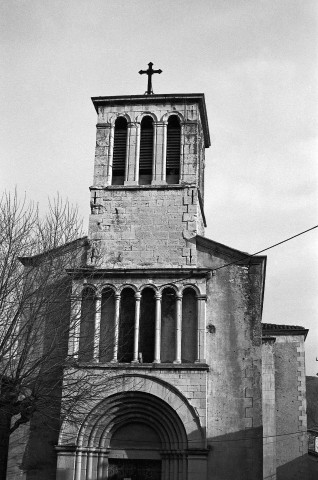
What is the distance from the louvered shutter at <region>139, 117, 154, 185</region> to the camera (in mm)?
21297

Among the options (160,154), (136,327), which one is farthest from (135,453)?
(160,154)

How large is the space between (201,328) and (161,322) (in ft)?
3.77

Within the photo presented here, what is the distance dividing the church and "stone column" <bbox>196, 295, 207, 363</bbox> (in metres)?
0.03

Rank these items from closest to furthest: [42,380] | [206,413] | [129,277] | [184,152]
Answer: [42,380]
[206,413]
[129,277]
[184,152]

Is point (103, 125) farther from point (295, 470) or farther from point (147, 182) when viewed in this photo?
point (295, 470)

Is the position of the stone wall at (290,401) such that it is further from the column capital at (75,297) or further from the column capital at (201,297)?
the column capital at (75,297)

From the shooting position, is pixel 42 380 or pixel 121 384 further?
pixel 121 384

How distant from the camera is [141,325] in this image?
1950 cm

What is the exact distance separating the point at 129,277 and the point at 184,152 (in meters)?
4.22

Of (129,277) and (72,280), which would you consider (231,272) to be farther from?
(72,280)

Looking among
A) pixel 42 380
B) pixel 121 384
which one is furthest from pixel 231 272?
pixel 42 380

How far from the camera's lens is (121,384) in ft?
61.5

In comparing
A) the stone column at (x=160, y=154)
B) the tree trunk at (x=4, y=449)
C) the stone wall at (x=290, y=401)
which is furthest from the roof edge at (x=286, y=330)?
the tree trunk at (x=4, y=449)

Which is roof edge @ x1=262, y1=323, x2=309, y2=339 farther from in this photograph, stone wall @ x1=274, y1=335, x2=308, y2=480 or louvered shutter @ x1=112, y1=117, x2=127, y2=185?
louvered shutter @ x1=112, y1=117, x2=127, y2=185
